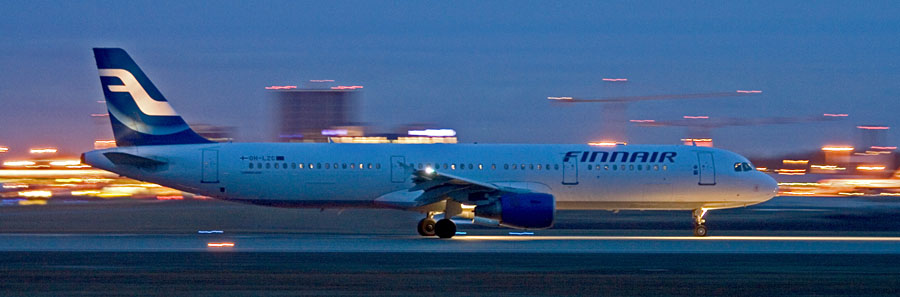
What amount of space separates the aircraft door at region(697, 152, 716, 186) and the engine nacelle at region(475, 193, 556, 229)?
5.07 m

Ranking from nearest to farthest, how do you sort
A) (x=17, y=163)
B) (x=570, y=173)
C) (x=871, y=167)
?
(x=570, y=173), (x=17, y=163), (x=871, y=167)

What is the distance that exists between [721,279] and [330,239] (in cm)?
1003

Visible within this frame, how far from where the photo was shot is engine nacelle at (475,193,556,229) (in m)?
24.0

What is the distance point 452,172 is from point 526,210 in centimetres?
270

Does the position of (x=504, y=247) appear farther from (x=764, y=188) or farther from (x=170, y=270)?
(x=764, y=188)

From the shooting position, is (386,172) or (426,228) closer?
(426,228)

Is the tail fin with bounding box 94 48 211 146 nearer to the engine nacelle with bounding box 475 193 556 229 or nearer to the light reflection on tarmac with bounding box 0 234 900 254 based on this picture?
the light reflection on tarmac with bounding box 0 234 900 254

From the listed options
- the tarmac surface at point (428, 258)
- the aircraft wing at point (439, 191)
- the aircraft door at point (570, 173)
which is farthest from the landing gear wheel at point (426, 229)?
the aircraft door at point (570, 173)

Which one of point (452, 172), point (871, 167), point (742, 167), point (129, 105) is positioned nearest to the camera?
point (129, 105)

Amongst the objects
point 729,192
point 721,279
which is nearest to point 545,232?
point 729,192

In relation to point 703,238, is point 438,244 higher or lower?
higher

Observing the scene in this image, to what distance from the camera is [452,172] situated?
85.1ft

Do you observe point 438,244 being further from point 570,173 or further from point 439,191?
point 570,173

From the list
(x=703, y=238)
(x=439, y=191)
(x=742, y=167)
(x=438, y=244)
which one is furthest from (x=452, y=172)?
(x=742, y=167)
